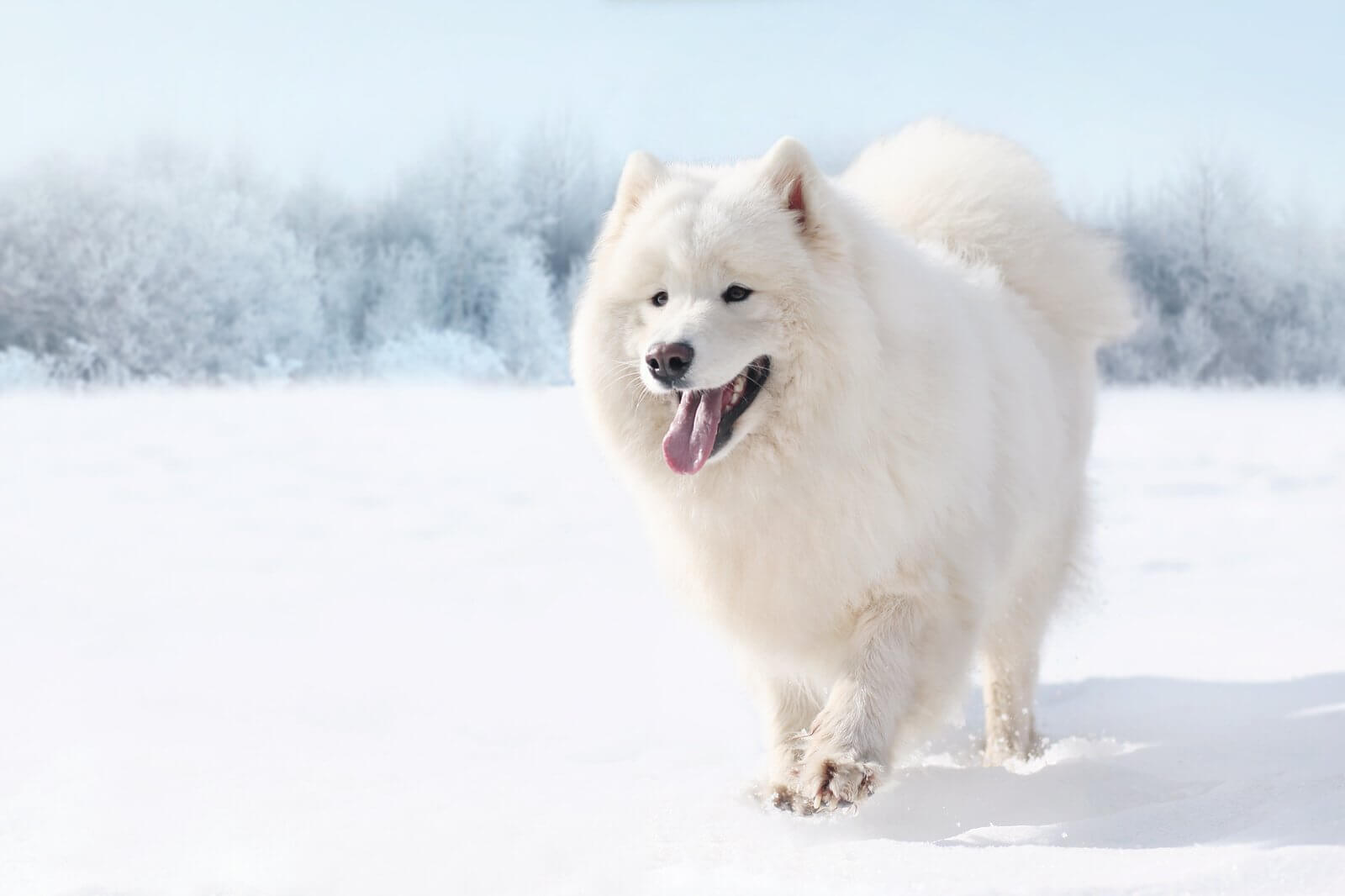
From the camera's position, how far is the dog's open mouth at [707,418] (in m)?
2.84

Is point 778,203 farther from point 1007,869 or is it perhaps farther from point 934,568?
point 1007,869

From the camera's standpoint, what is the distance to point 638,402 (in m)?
3.01

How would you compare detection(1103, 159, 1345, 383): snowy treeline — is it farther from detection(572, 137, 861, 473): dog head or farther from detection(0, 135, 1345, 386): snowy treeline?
detection(572, 137, 861, 473): dog head

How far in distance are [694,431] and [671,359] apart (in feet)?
0.75

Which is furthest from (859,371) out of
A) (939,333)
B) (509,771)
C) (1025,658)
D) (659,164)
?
(509,771)

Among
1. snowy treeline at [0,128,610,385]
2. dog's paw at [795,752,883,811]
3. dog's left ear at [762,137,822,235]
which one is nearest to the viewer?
dog's paw at [795,752,883,811]

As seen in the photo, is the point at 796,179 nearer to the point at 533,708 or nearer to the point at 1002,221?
the point at 1002,221

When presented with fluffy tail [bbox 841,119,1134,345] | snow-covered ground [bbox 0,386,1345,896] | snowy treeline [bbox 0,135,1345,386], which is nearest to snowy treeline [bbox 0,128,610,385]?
snowy treeline [bbox 0,135,1345,386]

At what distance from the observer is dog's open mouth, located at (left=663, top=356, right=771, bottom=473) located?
9.33 feet

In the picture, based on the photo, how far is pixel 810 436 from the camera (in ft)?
9.53

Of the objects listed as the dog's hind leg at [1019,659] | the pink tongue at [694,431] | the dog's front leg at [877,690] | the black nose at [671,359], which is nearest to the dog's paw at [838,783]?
the dog's front leg at [877,690]

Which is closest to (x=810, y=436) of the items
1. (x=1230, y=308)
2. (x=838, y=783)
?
(x=838, y=783)

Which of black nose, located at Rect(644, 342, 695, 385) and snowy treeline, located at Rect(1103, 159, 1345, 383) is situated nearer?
black nose, located at Rect(644, 342, 695, 385)

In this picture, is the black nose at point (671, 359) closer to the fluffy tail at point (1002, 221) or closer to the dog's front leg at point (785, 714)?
the dog's front leg at point (785, 714)
